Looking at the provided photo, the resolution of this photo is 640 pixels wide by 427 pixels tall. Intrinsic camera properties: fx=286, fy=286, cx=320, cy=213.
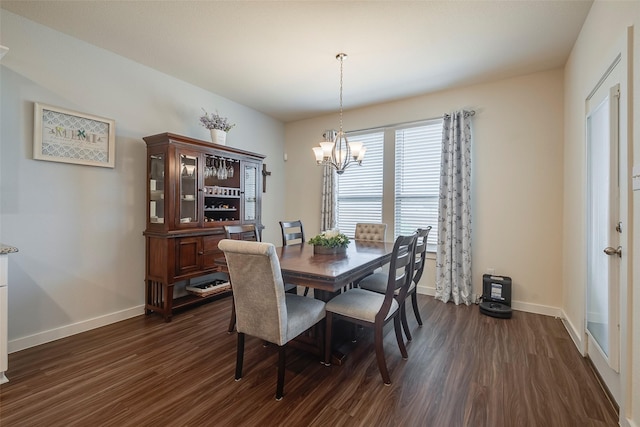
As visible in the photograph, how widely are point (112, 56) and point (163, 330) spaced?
2852mm

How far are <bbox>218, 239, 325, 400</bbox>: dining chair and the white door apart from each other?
1.95 meters

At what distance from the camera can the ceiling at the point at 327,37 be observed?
2.28 metres

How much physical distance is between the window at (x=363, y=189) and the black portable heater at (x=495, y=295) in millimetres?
1663

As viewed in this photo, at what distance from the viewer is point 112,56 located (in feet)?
9.75

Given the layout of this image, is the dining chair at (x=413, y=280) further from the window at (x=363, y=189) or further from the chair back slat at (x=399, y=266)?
the window at (x=363, y=189)

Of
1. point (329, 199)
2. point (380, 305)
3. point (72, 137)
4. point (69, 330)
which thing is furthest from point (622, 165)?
point (69, 330)

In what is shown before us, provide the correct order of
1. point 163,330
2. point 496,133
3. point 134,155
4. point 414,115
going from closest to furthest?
point 163,330 < point 134,155 < point 496,133 < point 414,115

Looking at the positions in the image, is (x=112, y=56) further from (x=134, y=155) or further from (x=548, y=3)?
(x=548, y=3)

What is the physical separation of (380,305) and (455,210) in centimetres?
210

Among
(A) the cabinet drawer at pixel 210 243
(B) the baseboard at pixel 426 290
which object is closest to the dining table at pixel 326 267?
(A) the cabinet drawer at pixel 210 243

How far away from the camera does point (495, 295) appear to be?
11.0 ft

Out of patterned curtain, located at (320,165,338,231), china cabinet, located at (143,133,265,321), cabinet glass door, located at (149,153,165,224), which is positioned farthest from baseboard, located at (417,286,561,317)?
cabinet glass door, located at (149,153,165,224)

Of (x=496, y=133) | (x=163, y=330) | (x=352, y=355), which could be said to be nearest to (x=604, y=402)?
(x=352, y=355)

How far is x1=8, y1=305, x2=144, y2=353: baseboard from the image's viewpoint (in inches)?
94.3
